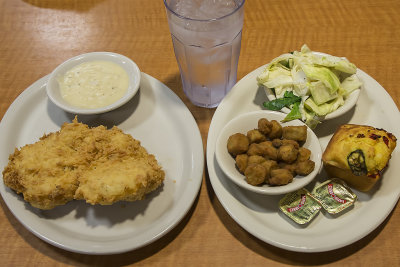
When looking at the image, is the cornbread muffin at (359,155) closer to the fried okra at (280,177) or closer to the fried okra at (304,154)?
the fried okra at (304,154)

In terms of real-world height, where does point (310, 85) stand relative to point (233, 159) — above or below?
above

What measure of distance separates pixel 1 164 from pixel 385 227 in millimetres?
2022

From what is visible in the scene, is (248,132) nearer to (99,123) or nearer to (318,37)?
(99,123)

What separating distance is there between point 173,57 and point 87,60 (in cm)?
59

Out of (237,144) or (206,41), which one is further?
(206,41)

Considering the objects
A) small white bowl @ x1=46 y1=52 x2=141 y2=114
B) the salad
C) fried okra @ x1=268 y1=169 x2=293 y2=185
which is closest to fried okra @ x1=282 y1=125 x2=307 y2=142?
the salad

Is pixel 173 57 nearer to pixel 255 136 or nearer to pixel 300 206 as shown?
pixel 255 136

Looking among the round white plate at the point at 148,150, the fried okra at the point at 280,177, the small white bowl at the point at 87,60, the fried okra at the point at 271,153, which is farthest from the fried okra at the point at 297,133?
the small white bowl at the point at 87,60

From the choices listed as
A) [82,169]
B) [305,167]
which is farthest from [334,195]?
[82,169]

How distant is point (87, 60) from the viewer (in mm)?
2270

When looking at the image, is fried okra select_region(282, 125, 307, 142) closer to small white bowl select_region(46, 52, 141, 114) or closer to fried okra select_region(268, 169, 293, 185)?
fried okra select_region(268, 169, 293, 185)

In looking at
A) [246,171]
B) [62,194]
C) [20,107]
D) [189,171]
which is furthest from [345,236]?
[20,107]

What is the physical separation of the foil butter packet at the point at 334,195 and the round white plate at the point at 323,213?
0.05 m

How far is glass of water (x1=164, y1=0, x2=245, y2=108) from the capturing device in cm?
176
